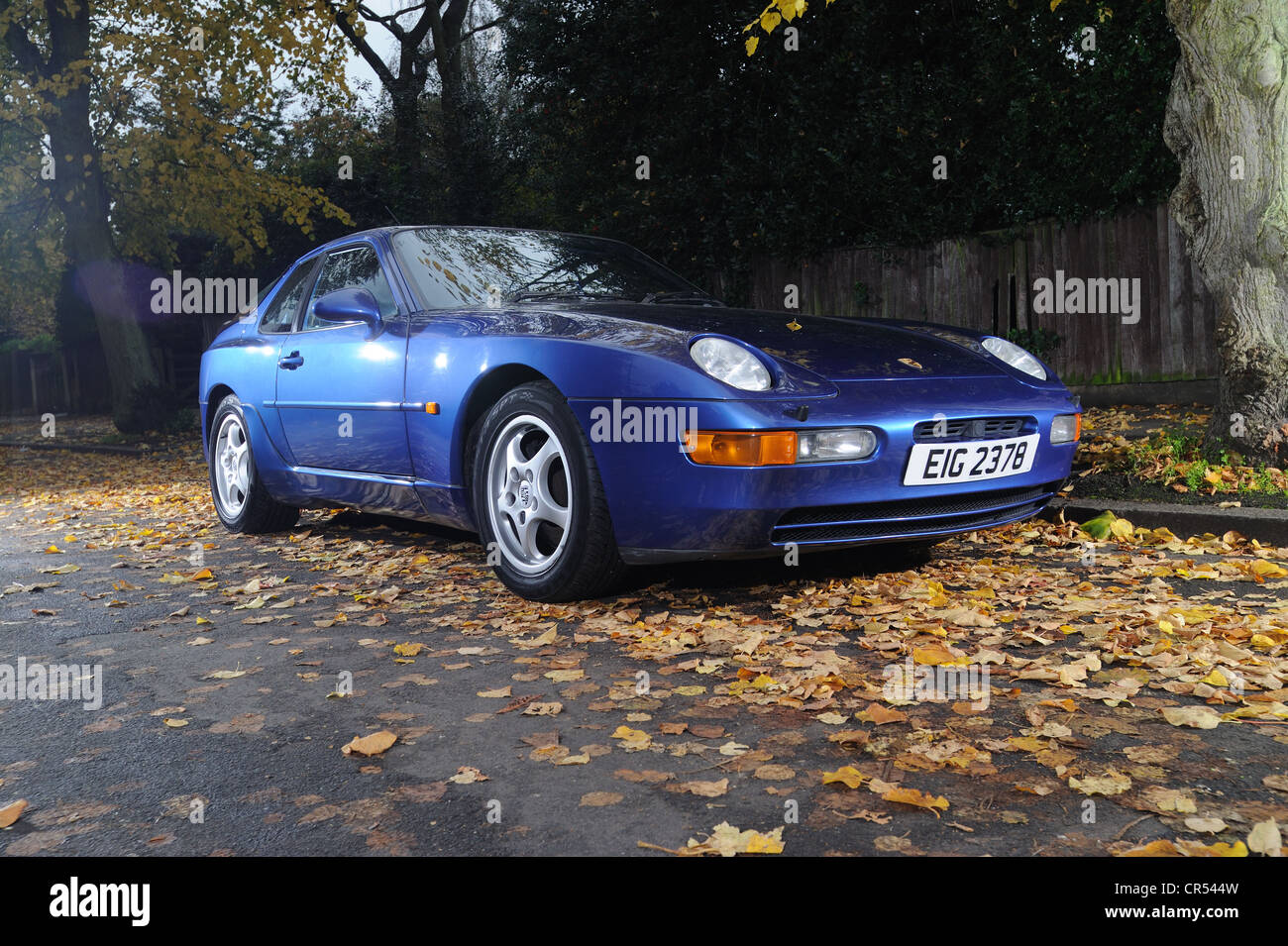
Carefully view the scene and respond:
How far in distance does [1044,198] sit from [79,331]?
24.1m

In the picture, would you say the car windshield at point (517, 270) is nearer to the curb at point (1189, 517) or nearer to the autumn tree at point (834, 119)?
the curb at point (1189, 517)

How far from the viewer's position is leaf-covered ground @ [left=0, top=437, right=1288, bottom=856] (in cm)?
239

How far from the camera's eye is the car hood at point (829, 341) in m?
4.13

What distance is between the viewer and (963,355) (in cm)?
461

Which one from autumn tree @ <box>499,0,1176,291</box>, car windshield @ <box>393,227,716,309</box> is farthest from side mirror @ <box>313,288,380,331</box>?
autumn tree @ <box>499,0,1176,291</box>

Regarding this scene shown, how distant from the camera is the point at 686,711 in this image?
3152 millimetres

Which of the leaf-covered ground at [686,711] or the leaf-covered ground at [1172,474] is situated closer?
the leaf-covered ground at [686,711]

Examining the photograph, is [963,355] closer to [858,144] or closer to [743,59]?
[858,144]

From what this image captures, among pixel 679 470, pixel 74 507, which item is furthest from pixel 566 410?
pixel 74 507

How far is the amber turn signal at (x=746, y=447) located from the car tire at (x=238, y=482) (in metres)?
3.69

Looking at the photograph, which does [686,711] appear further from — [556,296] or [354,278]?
[354,278]

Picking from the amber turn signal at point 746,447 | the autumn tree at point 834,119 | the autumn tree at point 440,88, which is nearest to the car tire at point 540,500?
the amber turn signal at point 746,447

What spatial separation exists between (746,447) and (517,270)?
1.94 meters
